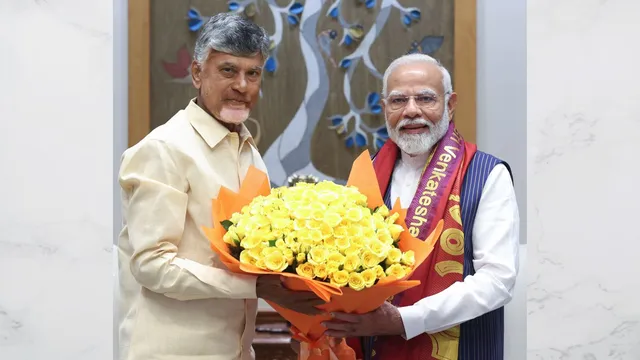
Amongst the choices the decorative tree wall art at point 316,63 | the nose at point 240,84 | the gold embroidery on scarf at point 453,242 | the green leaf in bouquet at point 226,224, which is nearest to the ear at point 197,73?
the nose at point 240,84

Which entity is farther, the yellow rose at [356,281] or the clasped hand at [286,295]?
the clasped hand at [286,295]

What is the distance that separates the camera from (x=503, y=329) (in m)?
2.62

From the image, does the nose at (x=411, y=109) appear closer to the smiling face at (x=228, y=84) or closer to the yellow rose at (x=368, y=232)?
the smiling face at (x=228, y=84)

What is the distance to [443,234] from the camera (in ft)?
8.12

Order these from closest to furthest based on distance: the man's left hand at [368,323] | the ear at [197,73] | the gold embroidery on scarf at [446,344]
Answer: the man's left hand at [368,323]
the ear at [197,73]
the gold embroidery on scarf at [446,344]

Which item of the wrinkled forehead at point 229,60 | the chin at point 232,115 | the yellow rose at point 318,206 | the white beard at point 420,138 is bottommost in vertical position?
the yellow rose at point 318,206

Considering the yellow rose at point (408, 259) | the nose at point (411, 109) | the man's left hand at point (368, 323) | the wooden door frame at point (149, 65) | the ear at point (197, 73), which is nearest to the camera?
the yellow rose at point (408, 259)

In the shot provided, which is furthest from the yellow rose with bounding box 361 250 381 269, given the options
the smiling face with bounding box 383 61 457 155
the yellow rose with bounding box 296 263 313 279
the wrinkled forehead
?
the smiling face with bounding box 383 61 457 155

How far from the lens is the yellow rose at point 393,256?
198 centimetres

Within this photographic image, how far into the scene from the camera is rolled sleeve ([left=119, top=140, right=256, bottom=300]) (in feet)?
6.64

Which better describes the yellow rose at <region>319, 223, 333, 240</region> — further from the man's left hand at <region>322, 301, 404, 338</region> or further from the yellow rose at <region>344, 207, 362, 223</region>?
the man's left hand at <region>322, 301, 404, 338</region>
